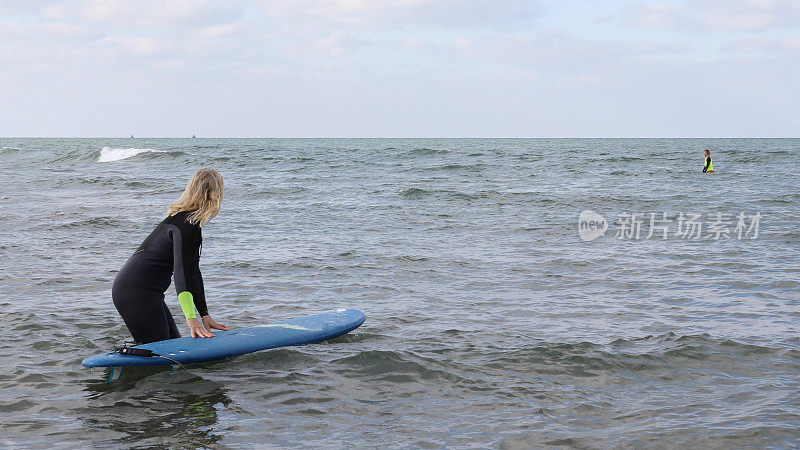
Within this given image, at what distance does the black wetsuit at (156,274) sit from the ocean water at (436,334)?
17.9 inches

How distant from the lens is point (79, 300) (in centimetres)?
818

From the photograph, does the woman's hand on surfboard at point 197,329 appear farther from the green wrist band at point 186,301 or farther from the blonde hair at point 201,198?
the blonde hair at point 201,198

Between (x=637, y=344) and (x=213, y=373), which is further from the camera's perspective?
(x=637, y=344)

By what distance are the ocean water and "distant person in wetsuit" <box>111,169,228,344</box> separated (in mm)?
433

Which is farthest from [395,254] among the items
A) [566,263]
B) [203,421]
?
[203,421]

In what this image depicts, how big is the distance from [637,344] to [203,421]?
4.06 metres

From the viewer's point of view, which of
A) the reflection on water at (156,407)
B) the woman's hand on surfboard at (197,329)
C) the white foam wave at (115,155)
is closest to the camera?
the reflection on water at (156,407)

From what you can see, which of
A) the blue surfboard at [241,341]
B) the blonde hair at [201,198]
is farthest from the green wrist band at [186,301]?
the blonde hair at [201,198]

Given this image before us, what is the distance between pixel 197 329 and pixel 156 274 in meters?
0.56

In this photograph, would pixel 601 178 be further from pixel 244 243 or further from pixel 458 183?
pixel 244 243

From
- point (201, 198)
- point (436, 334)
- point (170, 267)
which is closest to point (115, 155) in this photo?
point (436, 334)

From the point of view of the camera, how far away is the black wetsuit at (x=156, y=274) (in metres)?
5.37

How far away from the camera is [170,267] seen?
560cm

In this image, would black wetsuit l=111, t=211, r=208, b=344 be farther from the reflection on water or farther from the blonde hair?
the reflection on water
